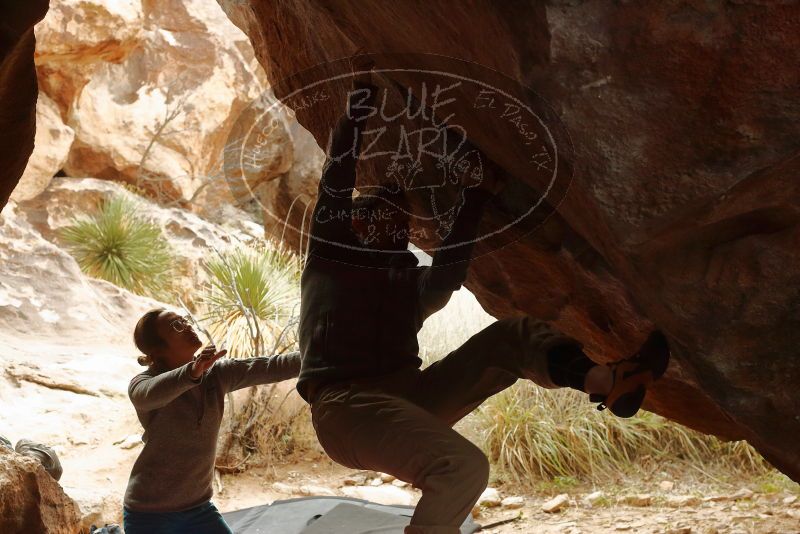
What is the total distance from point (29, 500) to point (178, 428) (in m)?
0.69

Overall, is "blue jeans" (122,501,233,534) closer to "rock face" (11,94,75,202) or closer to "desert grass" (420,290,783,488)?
"desert grass" (420,290,783,488)

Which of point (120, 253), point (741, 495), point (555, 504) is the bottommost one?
point (741, 495)

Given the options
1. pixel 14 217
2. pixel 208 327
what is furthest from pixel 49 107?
pixel 208 327

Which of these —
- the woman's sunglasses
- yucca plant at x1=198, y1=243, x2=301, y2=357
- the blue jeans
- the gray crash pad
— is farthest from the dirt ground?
the woman's sunglasses

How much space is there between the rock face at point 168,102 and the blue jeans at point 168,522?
8.50 m

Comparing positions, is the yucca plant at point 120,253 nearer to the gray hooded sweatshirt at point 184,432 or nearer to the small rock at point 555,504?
the small rock at point 555,504

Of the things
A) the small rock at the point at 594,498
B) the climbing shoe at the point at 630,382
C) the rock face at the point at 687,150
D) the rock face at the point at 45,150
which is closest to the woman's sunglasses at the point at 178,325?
the rock face at the point at 687,150

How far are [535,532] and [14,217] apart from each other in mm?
6341

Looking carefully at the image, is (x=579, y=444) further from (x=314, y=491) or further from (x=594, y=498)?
(x=314, y=491)

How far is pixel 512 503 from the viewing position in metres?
5.75

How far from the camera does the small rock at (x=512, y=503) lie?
5750mm

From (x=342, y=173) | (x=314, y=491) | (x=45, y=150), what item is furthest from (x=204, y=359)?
(x=45, y=150)

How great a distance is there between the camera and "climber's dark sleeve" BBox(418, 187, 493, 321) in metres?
3.02
